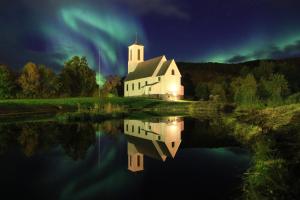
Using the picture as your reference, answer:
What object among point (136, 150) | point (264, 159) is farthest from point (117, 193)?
point (136, 150)

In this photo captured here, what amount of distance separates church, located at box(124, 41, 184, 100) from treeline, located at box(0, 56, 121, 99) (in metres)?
8.27

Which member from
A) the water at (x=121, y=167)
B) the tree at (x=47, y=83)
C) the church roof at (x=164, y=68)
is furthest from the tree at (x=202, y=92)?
the water at (x=121, y=167)

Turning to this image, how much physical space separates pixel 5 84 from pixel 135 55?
1410 inches

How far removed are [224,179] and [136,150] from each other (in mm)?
5557

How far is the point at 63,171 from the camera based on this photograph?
1015cm

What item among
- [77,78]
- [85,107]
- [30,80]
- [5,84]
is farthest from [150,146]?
[77,78]

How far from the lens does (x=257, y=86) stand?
47.9 m

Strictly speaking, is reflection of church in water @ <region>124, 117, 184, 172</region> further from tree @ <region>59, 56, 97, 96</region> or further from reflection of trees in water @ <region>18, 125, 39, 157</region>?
tree @ <region>59, 56, 97, 96</region>

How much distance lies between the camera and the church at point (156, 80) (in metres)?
70.3

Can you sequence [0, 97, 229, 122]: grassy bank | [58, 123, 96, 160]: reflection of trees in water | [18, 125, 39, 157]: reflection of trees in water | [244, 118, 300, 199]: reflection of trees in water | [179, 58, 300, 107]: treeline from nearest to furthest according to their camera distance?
[244, 118, 300, 199]: reflection of trees in water < [58, 123, 96, 160]: reflection of trees in water < [18, 125, 39, 157]: reflection of trees in water < [179, 58, 300, 107]: treeline < [0, 97, 229, 122]: grassy bank

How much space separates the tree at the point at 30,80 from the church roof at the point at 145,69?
24815 mm

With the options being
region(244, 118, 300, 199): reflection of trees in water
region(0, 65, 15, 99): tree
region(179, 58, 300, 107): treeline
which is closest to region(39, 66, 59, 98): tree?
region(0, 65, 15, 99): tree

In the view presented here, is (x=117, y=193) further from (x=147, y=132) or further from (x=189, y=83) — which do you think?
(x=189, y=83)

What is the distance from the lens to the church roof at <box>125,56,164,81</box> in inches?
2950
